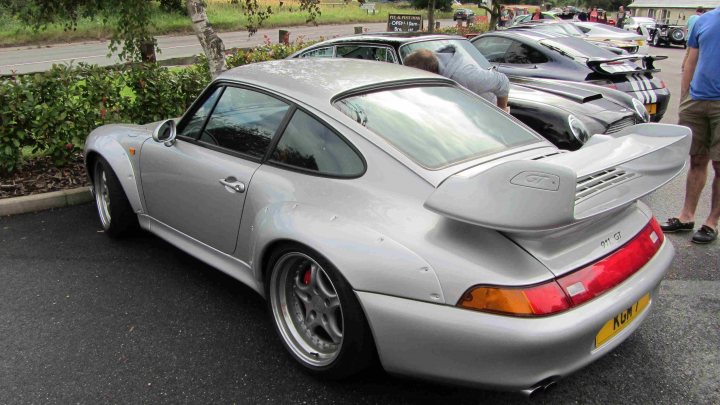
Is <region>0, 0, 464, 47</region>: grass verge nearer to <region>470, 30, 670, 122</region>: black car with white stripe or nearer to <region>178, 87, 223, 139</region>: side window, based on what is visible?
<region>470, 30, 670, 122</region>: black car with white stripe

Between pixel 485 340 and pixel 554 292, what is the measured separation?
0.32 metres

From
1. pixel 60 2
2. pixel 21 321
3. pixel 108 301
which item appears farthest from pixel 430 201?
pixel 60 2

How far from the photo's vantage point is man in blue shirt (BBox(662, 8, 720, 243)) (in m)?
4.04

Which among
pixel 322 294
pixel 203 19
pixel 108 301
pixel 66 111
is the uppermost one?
pixel 203 19

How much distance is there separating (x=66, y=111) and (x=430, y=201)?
4.63 meters

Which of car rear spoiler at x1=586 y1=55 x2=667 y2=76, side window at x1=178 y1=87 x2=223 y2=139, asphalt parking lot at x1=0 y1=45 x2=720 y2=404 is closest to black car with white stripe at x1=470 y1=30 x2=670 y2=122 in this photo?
car rear spoiler at x1=586 y1=55 x2=667 y2=76

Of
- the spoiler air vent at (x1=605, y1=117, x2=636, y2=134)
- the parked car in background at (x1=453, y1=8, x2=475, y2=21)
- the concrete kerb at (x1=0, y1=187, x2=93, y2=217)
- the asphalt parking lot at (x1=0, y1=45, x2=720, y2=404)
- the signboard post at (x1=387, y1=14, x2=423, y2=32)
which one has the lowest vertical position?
the asphalt parking lot at (x1=0, y1=45, x2=720, y2=404)

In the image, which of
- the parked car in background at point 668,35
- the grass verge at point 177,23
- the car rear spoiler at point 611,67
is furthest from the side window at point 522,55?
the parked car in background at point 668,35

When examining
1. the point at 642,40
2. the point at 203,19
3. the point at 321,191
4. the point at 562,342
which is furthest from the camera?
the point at 642,40

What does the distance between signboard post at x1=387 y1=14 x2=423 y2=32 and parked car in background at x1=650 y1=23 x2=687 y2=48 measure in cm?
1911

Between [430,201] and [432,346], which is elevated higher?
[430,201]

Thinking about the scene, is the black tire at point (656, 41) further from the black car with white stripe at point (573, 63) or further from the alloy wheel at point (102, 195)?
the alloy wheel at point (102, 195)

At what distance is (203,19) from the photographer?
231 inches

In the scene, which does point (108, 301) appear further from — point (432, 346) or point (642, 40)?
point (642, 40)
